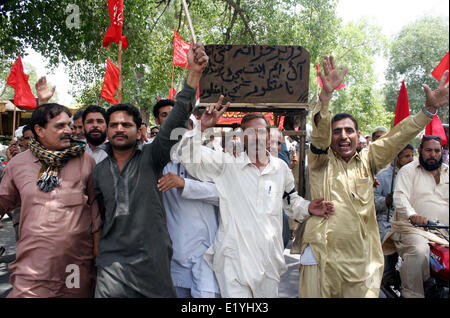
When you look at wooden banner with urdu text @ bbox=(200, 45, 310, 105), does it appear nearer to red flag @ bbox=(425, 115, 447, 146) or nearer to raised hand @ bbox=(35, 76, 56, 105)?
raised hand @ bbox=(35, 76, 56, 105)

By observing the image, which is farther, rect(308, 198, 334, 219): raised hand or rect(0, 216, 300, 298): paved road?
rect(0, 216, 300, 298): paved road

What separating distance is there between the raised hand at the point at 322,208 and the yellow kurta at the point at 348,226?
4cm

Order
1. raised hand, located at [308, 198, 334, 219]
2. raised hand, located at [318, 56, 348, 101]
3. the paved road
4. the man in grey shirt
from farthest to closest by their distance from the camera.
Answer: the paved road → raised hand, located at [308, 198, 334, 219] → raised hand, located at [318, 56, 348, 101] → the man in grey shirt

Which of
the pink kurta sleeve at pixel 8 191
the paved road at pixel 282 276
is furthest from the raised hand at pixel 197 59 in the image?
the paved road at pixel 282 276

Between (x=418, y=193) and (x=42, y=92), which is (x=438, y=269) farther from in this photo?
(x=42, y=92)

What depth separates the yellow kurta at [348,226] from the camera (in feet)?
8.27

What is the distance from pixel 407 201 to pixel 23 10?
7.24 metres

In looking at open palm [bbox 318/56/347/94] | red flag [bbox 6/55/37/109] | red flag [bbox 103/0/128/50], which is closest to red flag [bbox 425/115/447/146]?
open palm [bbox 318/56/347/94]

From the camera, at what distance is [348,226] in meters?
2.56

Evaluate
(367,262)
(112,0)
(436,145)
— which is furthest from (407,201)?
(112,0)

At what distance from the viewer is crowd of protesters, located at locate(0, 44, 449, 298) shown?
2230 mm

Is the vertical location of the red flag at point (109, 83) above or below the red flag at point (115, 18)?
below

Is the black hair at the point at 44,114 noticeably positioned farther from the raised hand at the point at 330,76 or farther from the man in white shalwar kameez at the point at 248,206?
the raised hand at the point at 330,76
